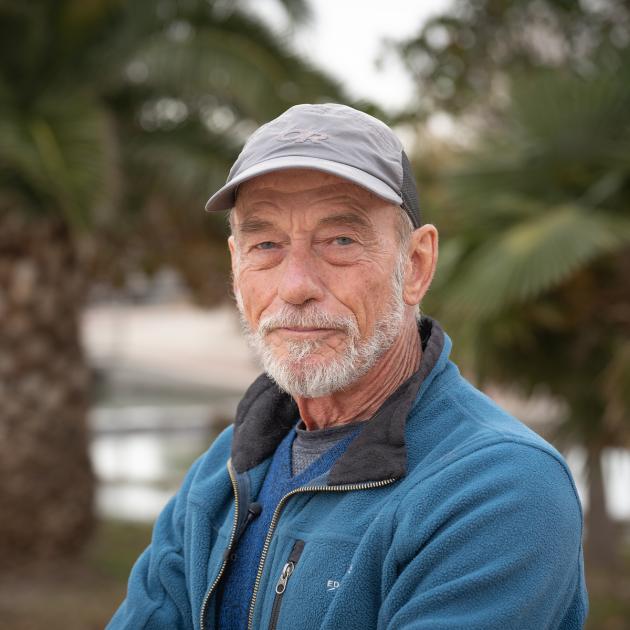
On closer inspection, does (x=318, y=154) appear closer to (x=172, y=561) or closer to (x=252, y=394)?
(x=252, y=394)

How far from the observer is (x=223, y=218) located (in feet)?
25.6

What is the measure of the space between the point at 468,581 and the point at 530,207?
444 cm

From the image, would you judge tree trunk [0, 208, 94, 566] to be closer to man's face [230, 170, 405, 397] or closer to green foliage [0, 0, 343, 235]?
green foliage [0, 0, 343, 235]

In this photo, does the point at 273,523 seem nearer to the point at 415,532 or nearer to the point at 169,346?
the point at 415,532

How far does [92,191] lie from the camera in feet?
19.7

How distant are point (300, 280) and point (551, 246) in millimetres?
3485

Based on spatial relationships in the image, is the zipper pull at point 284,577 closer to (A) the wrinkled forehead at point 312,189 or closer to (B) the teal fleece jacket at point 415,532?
(B) the teal fleece jacket at point 415,532

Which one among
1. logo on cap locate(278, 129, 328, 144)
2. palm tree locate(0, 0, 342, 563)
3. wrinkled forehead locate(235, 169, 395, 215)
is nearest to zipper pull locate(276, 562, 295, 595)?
wrinkled forehead locate(235, 169, 395, 215)

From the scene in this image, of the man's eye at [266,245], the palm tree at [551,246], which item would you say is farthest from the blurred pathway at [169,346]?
the man's eye at [266,245]

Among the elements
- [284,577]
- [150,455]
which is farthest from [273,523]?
[150,455]

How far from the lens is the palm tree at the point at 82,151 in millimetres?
6828

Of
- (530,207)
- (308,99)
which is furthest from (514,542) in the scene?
(308,99)

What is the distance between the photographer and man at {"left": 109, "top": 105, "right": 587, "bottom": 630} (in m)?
1.54

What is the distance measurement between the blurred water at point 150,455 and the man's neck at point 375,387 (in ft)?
19.1
